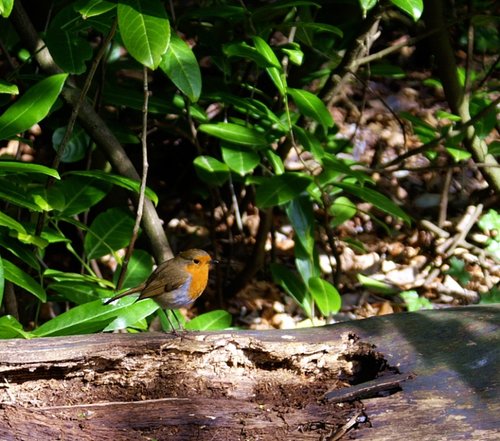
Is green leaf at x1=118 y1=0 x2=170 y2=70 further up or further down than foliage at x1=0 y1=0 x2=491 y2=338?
further up

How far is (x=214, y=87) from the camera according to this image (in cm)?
301

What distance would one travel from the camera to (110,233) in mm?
2865

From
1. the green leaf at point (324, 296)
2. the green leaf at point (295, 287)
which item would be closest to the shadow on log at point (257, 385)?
the green leaf at point (324, 296)

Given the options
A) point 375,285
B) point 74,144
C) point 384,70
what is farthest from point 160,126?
point 375,285

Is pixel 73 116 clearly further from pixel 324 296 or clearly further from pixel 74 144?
pixel 324 296

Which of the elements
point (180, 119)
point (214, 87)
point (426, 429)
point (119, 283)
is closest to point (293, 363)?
point (426, 429)

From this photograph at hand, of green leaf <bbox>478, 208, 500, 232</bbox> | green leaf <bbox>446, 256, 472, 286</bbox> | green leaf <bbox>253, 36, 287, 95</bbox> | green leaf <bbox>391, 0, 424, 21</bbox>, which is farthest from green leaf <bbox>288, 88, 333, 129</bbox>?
green leaf <bbox>446, 256, 472, 286</bbox>

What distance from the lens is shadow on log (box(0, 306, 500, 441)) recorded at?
5.89 ft

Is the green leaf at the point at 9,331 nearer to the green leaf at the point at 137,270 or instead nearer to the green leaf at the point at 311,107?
the green leaf at the point at 137,270

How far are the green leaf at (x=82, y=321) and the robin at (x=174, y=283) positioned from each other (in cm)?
10

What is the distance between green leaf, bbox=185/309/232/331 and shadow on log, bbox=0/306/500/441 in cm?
71

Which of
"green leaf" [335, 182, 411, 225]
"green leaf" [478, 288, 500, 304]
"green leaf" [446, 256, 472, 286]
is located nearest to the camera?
"green leaf" [335, 182, 411, 225]

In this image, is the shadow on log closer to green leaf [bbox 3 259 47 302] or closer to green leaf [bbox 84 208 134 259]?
green leaf [bbox 3 259 47 302]

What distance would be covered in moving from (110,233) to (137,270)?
18 cm
